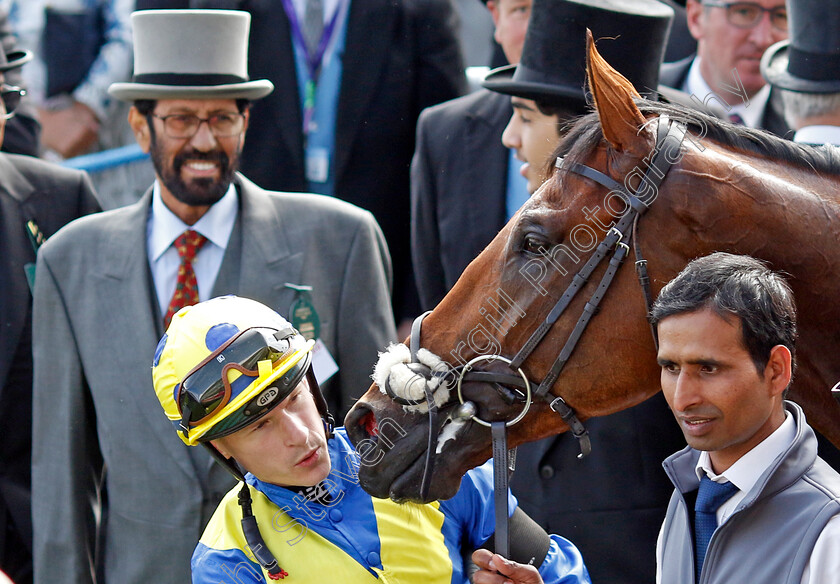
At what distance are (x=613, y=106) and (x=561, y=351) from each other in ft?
2.13

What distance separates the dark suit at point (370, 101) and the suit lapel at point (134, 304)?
1555 millimetres

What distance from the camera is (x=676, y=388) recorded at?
2561 millimetres

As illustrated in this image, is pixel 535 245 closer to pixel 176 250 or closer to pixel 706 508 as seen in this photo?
pixel 706 508

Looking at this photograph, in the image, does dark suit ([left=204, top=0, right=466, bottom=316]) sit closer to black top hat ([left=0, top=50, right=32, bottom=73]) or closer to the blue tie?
black top hat ([left=0, top=50, right=32, bottom=73])

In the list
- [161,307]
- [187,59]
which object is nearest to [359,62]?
[187,59]

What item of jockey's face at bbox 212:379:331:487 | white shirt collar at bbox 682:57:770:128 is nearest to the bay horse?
jockey's face at bbox 212:379:331:487

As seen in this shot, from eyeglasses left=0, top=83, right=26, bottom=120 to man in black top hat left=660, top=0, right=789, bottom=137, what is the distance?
3.21 m

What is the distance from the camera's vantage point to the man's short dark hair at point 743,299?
2512mm

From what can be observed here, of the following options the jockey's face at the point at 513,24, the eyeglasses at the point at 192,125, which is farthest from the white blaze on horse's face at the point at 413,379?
the jockey's face at the point at 513,24

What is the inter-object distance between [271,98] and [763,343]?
3893mm

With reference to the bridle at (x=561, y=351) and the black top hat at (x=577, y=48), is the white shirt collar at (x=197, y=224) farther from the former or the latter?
the bridle at (x=561, y=351)

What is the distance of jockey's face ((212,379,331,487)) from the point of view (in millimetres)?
2893

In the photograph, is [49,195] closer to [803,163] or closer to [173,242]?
[173,242]

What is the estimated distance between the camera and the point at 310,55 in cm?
595
